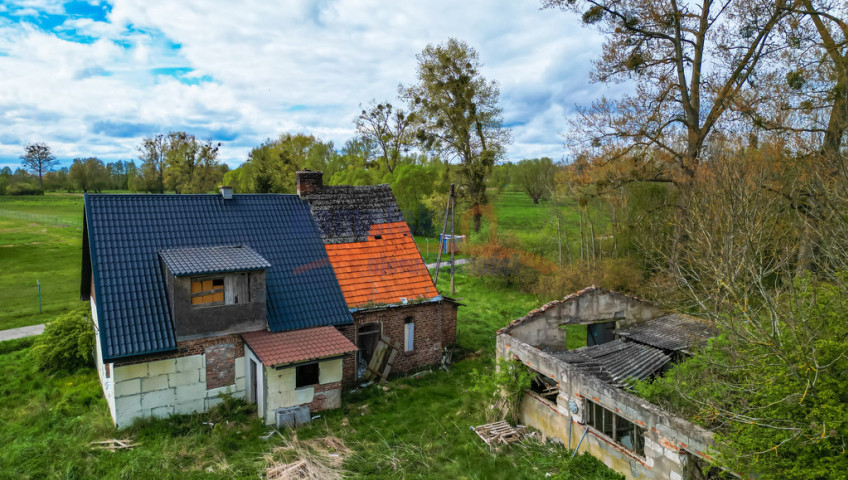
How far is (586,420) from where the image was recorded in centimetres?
1112

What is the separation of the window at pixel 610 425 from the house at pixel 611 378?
0.02 metres

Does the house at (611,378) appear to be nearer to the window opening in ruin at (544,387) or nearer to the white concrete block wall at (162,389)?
the window opening in ruin at (544,387)

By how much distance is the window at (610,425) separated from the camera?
1104cm

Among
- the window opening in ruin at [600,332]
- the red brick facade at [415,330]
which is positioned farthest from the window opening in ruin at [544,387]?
the red brick facade at [415,330]

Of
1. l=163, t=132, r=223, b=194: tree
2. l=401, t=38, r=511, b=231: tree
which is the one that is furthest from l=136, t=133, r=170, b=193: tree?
l=401, t=38, r=511, b=231: tree

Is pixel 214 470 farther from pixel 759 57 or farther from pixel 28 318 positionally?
pixel 759 57

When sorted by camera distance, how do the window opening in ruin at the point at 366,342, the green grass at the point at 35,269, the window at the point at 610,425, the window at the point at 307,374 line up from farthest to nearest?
the green grass at the point at 35,269 < the window opening in ruin at the point at 366,342 < the window at the point at 307,374 < the window at the point at 610,425

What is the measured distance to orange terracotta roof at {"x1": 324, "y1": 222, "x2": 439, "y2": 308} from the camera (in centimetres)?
1659

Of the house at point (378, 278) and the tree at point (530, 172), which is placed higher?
the tree at point (530, 172)

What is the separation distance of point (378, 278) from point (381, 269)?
50cm

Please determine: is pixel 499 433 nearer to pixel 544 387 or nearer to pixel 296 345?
pixel 544 387

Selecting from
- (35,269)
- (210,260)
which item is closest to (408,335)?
(210,260)

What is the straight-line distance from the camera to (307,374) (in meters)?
13.9

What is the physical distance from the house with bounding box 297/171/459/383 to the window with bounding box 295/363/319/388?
1733mm
